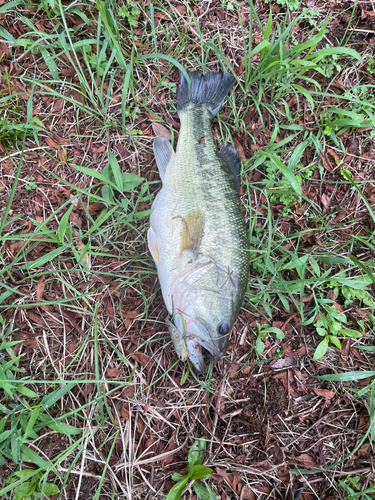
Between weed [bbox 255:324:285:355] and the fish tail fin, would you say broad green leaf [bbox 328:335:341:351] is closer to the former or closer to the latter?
weed [bbox 255:324:285:355]

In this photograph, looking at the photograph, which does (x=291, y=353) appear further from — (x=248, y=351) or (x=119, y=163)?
(x=119, y=163)

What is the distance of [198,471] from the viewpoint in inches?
102

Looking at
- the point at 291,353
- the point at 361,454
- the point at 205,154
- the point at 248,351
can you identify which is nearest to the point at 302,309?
the point at 291,353

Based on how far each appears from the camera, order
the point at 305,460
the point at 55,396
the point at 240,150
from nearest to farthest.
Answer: the point at 55,396
the point at 305,460
the point at 240,150

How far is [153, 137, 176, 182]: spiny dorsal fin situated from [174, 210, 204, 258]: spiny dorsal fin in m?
0.56

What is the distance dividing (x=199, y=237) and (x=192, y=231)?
3.0 inches

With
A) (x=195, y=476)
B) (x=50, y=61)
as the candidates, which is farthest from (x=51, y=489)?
(x=50, y=61)

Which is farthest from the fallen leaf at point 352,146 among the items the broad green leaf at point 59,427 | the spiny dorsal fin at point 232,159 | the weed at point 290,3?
the broad green leaf at point 59,427

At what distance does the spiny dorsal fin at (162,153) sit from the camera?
3.01m

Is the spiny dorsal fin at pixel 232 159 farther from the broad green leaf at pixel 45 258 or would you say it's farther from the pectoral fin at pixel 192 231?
→ the broad green leaf at pixel 45 258

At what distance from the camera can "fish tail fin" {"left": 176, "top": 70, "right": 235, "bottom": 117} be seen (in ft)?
10.1

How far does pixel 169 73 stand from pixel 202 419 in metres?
3.30

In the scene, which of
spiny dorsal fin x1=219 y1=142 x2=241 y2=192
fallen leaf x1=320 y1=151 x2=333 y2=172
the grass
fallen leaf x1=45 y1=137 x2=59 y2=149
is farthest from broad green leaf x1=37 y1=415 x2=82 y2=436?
fallen leaf x1=320 y1=151 x2=333 y2=172

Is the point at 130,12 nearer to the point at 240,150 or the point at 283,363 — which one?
the point at 240,150
